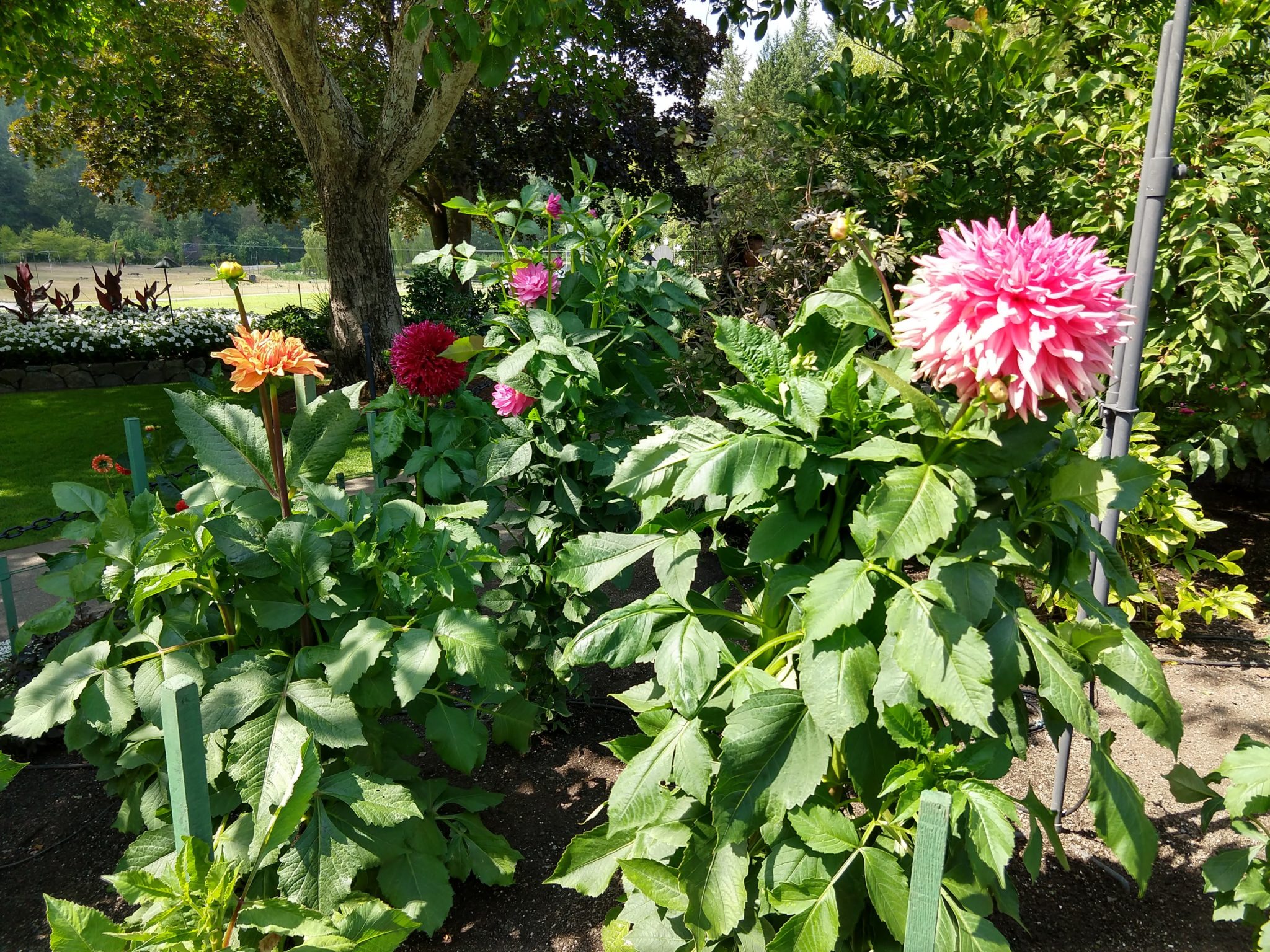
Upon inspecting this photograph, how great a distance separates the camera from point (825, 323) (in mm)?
1563

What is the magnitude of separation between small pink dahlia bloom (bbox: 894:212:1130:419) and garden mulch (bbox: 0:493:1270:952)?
1.25 meters

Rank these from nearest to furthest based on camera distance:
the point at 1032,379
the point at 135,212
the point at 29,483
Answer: the point at 1032,379
the point at 29,483
the point at 135,212

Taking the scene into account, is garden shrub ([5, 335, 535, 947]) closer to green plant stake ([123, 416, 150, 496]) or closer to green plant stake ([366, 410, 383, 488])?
green plant stake ([123, 416, 150, 496])

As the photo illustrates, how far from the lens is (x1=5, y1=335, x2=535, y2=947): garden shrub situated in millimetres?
1662

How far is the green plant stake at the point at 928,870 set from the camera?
3.18ft

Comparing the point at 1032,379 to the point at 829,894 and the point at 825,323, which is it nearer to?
the point at 825,323

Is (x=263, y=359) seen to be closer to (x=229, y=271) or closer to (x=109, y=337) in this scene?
(x=229, y=271)

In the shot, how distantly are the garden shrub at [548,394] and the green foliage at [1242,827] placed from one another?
5.50 feet

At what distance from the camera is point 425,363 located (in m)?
2.54

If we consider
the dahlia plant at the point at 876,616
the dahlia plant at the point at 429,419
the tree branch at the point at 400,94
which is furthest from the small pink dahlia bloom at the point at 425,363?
the tree branch at the point at 400,94

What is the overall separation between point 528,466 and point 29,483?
708 cm

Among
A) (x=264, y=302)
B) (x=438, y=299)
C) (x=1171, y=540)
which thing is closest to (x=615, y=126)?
(x=438, y=299)

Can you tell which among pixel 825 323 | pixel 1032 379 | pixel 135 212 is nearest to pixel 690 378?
pixel 825 323

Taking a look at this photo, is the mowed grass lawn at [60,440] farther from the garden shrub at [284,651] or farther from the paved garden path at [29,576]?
the garden shrub at [284,651]
